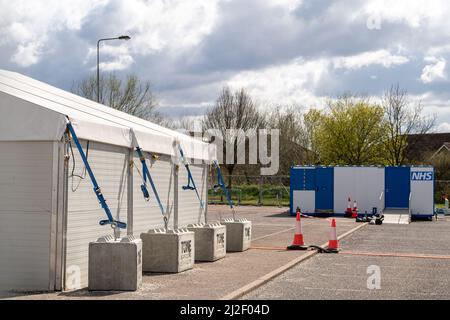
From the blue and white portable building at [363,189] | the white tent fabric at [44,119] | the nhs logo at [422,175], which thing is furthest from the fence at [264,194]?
the white tent fabric at [44,119]

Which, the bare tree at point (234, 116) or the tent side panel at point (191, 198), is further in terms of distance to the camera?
the bare tree at point (234, 116)

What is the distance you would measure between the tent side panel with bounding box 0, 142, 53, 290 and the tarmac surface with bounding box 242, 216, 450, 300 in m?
3.44

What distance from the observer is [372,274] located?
1332cm

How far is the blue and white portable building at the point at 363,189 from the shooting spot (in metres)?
33.8

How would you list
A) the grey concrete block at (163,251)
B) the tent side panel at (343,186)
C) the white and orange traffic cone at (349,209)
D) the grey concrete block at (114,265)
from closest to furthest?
the grey concrete block at (114,265) < the grey concrete block at (163,251) < the white and orange traffic cone at (349,209) < the tent side panel at (343,186)

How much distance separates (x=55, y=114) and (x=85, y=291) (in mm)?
2910

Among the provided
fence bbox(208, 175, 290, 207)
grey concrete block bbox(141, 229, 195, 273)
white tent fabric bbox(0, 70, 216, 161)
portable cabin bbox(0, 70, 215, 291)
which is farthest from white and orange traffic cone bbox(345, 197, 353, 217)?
portable cabin bbox(0, 70, 215, 291)

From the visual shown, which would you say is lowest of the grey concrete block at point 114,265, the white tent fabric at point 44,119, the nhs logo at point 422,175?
the grey concrete block at point 114,265

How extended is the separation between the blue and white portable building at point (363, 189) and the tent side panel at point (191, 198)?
1648 centimetres

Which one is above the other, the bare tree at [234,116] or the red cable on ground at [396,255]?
the bare tree at [234,116]

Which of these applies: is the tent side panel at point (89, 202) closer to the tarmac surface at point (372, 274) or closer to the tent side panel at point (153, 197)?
the tent side panel at point (153, 197)

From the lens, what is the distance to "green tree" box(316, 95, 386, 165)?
59.0 metres
